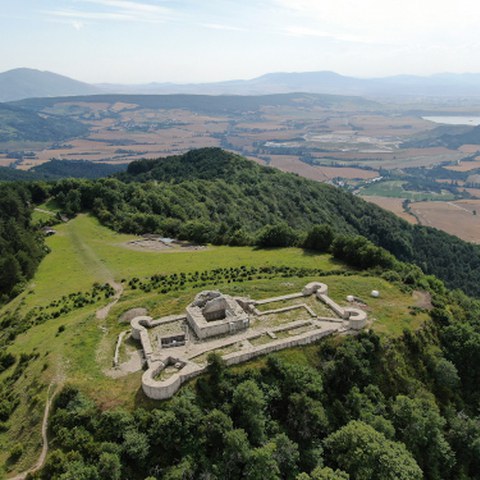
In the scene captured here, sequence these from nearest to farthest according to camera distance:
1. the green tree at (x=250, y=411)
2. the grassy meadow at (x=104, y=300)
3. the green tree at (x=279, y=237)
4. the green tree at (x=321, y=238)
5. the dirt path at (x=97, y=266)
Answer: the green tree at (x=250, y=411)
the grassy meadow at (x=104, y=300)
the dirt path at (x=97, y=266)
the green tree at (x=321, y=238)
the green tree at (x=279, y=237)

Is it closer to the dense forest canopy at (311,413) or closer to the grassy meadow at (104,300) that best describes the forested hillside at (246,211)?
the grassy meadow at (104,300)

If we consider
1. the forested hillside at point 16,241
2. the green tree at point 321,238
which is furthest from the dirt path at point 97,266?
the green tree at point 321,238

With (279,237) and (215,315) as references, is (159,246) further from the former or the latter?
(215,315)

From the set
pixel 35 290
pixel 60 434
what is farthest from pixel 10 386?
pixel 35 290

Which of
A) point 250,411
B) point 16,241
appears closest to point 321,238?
point 250,411

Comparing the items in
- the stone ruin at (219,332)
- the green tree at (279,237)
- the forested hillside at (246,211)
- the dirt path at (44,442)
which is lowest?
the forested hillside at (246,211)

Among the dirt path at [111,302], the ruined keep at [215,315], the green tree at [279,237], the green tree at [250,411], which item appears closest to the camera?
the green tree at [250,411]

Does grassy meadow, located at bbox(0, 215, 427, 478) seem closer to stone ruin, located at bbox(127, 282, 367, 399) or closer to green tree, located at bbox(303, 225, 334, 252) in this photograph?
stone ruin, located at bbox(127, 282, 367, 399)

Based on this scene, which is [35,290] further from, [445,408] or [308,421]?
[445,408]

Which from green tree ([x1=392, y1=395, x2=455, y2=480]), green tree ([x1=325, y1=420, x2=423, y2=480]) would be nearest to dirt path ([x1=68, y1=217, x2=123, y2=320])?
green tree ([x1=325, y1=420, x2=423, y2=480])
